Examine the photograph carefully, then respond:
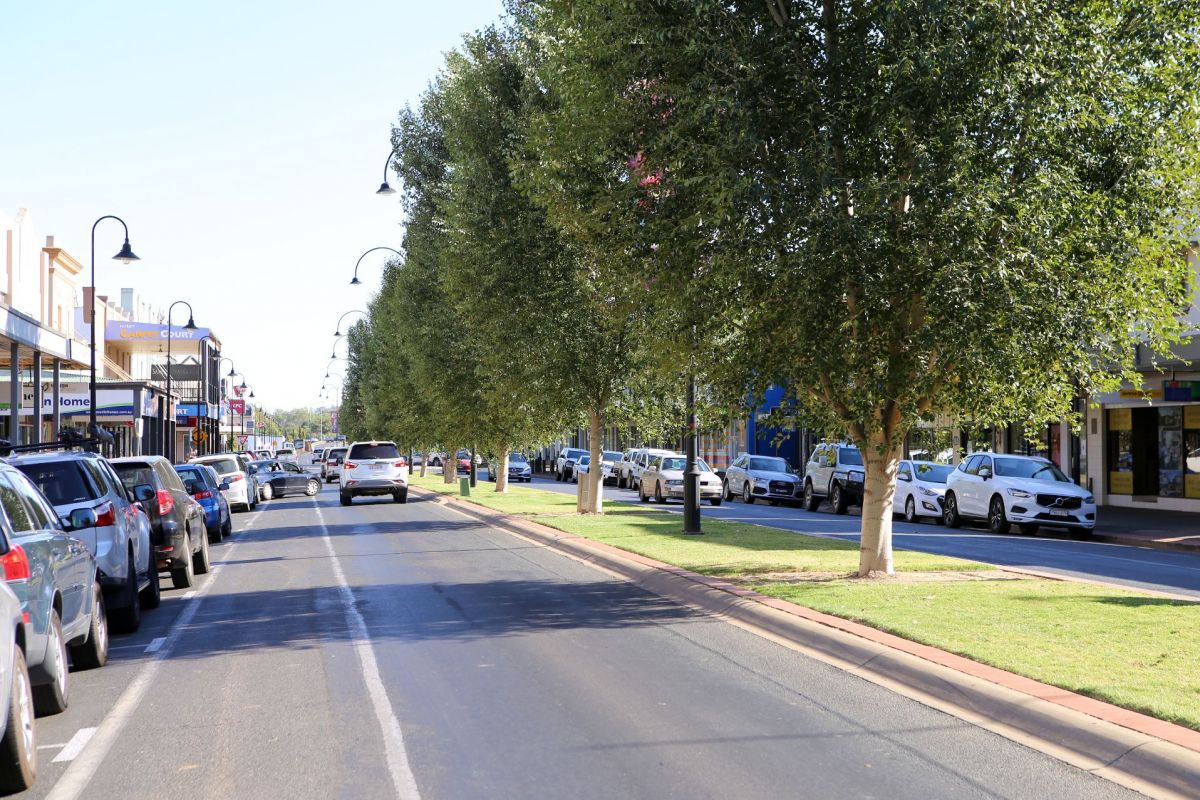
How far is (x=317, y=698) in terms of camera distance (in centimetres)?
866

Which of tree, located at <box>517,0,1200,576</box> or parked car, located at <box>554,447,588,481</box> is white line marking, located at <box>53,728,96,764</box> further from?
parked car, located at <box>554,447,588,481</box>

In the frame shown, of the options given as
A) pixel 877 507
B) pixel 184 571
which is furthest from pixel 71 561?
pixel 877 507

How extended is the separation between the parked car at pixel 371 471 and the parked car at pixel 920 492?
1547 centimetres

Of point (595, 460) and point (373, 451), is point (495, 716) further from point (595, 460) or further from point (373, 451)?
point (373, 451)

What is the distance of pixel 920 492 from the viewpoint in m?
30.1

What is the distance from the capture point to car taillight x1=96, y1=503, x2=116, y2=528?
458 inches

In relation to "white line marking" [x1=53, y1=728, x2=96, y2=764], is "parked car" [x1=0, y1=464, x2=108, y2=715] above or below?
above

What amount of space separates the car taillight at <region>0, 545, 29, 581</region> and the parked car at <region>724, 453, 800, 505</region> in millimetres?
32161

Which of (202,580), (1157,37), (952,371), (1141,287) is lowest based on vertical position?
(202,580)

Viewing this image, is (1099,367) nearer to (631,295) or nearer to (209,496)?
(631,295)


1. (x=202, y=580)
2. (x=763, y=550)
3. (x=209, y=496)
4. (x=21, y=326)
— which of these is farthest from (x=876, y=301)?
(x=21, y=326)

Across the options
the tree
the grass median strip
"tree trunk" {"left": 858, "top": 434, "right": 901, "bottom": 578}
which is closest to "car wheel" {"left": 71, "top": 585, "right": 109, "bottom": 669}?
the grass median strip

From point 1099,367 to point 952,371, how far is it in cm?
195

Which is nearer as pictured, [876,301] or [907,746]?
[907,746]
